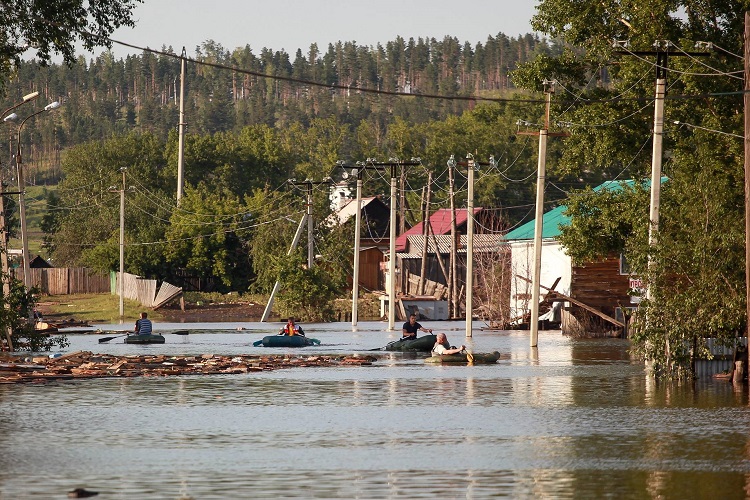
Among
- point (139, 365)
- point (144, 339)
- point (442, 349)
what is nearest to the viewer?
point (139, 365)

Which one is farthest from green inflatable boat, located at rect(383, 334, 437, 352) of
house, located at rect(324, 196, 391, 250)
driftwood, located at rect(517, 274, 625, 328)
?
house, located at rect(324, 196, 391, 250)

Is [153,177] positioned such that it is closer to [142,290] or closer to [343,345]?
[142,290]

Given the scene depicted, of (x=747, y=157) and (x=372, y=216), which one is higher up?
(x=372, y=216)

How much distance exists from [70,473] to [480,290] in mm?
71964

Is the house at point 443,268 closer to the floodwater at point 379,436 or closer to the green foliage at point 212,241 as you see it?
the green foliage at point 212,241

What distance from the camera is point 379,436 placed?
22.5 metres

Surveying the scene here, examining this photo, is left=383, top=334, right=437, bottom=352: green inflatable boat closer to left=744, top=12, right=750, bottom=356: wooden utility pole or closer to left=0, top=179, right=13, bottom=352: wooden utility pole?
left=0, top=179, right=13, bottom=352: wooden utility pole

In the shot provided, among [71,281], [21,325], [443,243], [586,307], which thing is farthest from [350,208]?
[21,325]

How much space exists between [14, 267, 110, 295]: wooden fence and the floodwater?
75997 mm

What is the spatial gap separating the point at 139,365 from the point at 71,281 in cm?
7329

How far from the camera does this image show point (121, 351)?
5153 centimetres

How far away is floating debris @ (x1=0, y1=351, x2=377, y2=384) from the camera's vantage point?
37.2m

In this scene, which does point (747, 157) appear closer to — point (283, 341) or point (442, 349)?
point (442, 349)

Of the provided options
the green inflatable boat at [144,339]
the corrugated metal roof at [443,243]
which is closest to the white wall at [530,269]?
the corrugated metal roof at [443,243]
